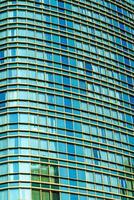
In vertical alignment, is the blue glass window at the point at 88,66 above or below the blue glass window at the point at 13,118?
above

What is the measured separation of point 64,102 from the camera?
79438mm

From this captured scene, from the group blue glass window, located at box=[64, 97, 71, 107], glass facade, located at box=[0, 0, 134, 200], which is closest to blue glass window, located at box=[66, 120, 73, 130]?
glass facade, located at box=[0, 0, 134, 200]

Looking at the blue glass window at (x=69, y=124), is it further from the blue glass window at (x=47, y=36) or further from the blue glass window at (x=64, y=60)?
the blue glass window at (x=47, y=36)

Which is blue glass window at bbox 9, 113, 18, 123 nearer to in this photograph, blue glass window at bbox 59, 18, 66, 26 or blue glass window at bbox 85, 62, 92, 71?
blue glass window at bbox 85, 62, 92, 71

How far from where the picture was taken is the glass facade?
72750 mm

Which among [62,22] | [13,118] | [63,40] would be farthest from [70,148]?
[62,22]

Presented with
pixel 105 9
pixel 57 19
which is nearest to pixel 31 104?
pixel 57 19

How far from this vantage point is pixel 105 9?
93688 mm

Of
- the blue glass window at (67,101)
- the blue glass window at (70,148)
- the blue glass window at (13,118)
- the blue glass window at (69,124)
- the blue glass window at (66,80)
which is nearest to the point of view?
the blue glass window at (13,118)

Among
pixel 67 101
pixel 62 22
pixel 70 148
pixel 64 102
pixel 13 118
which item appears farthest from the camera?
pixel 62 22

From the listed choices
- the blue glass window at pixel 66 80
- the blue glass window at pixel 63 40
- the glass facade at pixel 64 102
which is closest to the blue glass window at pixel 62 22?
the glass facade at pixel 64 102

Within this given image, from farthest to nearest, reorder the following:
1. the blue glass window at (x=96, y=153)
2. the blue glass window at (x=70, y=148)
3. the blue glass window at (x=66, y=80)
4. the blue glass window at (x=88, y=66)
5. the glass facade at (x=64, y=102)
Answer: the blue glass window at (x=88, y=66), the blue glass window at (x=66, y=80), the blue glass window at (x=96, y=153), the blue glass window at (x=70, y=148), the glass facade at (x=64, y=102)

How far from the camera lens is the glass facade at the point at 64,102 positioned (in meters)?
72.8

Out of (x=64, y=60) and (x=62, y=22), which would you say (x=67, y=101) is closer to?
(x=64, y=60)
